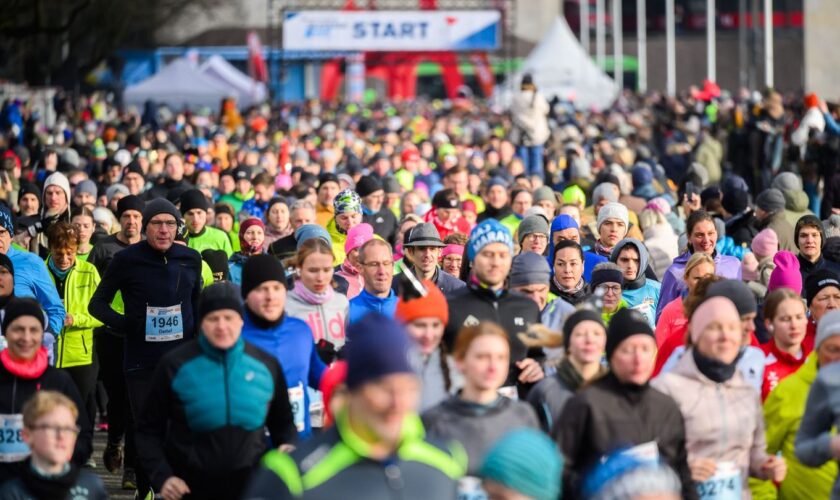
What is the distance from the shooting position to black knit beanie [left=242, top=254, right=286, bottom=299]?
24.6 ft

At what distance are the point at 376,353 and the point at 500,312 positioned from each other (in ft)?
9.76

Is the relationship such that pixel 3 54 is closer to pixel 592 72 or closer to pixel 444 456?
pixel 592 72

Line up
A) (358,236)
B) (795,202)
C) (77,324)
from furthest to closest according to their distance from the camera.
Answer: (795,202), (77,324), (358,236)

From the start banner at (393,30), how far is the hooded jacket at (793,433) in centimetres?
3704

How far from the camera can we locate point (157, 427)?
23.6 feet

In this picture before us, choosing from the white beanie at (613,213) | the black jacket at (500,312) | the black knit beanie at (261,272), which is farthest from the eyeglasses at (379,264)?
the white beanie at (613,213)

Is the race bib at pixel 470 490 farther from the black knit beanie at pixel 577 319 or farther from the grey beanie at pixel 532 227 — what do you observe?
the grey beanie at pixel 532 227

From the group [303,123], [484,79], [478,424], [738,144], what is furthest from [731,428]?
[484,79]

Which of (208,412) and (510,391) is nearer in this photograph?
(208,412)

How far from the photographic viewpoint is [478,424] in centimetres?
634

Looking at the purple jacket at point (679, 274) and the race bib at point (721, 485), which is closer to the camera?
the race bib at point (721, 485)

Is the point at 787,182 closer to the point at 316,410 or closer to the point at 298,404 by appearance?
the point at 316,410

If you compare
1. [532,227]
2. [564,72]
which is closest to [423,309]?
[532,227]

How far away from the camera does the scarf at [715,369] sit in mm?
7047
